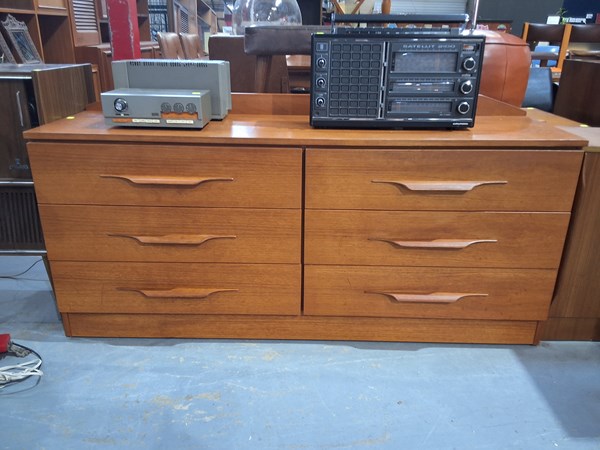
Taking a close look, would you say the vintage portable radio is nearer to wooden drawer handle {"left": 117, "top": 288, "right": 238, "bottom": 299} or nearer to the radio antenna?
the radio antenna

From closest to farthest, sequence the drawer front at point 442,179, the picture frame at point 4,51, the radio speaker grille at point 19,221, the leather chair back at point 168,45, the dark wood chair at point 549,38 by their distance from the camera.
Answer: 1. the drawer front at point 442,179
2. the radio speaker grille at point 19,221
3. the picture frame at point 4,51
4. the leather chair back at point 168,45
5. the dark wood chair at point 549,38

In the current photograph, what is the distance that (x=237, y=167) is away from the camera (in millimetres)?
1164

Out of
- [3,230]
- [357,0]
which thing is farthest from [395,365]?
[357,0]

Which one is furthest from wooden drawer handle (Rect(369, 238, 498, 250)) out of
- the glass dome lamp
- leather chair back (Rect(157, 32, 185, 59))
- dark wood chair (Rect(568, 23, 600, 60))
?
dark wood chair (Rect(568, 23, 600, 60))

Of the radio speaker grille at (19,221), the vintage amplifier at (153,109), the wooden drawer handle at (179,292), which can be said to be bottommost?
the wooden drawer handle at (179,292)

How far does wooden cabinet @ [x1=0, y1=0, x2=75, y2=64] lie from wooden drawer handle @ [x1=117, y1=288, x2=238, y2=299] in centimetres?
199

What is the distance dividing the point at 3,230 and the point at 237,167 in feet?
2.57

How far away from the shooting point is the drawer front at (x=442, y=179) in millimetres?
1145

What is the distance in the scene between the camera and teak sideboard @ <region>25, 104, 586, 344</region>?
115 centimetres

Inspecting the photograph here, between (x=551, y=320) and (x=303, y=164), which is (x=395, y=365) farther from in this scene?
(x=303, y=164)

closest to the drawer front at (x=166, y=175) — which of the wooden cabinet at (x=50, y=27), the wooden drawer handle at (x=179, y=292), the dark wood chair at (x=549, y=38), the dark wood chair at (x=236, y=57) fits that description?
the wooden drawer handle at (x=179, y=292)

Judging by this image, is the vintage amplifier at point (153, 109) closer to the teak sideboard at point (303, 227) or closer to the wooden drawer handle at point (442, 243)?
the teak sideboard at point (303, 227)

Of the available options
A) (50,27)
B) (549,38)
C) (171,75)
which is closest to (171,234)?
(171,75)

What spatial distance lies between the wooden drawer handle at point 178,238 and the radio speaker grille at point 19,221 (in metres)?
0.32
